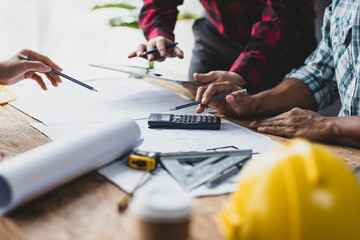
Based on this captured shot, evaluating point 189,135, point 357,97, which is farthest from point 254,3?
point 189,135

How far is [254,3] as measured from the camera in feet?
5.30

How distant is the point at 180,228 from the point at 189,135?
51 centimetres

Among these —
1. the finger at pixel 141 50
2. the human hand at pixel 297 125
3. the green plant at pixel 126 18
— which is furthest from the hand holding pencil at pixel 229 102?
the green plant at pixel 126 18

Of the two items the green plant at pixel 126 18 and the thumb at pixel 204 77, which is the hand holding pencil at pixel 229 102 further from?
the green plant at pixel 126 18

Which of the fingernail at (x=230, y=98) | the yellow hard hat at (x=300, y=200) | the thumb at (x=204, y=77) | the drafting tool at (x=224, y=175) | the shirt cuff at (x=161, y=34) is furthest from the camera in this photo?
the shirt cuff at (x=161, y=34)

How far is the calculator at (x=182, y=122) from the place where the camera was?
100 centimetres

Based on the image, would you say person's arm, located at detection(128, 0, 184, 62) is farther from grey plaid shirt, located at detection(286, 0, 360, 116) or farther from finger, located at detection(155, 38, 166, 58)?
grey plaid shirt, located at detection(286, 0, 360, 116)

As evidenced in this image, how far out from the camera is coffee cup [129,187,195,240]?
44 centimetres

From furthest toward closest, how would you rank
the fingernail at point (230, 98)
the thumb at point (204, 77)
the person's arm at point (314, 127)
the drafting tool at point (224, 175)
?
the thumb at point (204, 77) → the fingernail at point (230, 98) → the person's arm at point (314, 127) → the drafting tool at point (224, 175)

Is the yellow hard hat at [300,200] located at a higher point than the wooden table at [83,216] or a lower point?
higher

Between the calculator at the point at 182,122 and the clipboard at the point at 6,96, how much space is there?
45 cm

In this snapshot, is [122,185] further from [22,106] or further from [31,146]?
[22,106]

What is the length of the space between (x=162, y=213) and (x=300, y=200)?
157 millimetres

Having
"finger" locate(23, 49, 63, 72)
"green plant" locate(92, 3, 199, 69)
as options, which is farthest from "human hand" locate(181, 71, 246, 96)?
"green plant" locate(92, 3, 199, 69)
